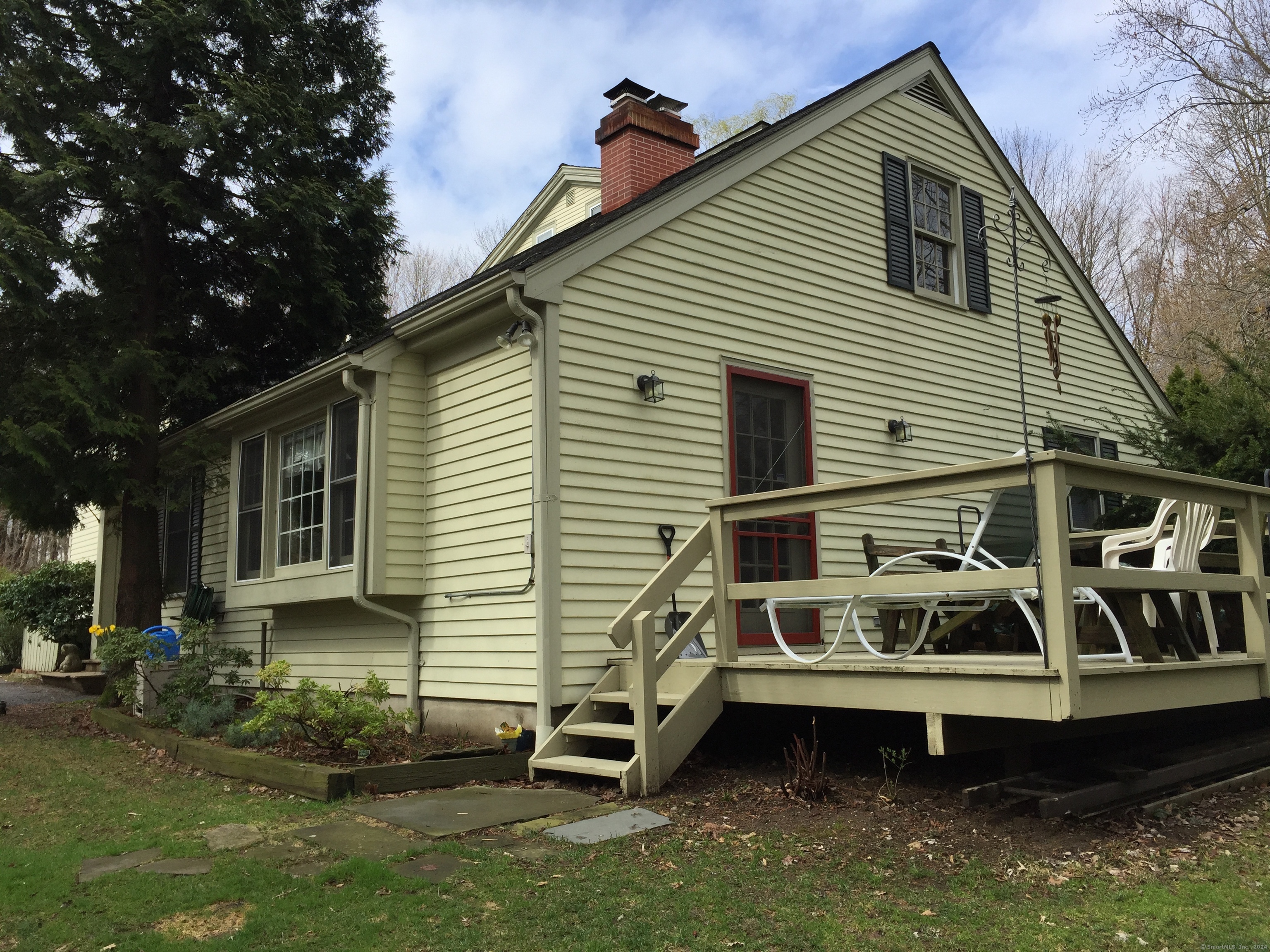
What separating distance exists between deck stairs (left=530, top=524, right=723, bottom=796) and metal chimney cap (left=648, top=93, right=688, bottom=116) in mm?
6168

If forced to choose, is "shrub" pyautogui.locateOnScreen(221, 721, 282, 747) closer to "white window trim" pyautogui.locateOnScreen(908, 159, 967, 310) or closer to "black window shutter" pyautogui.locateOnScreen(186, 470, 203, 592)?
"black window shutter" pyautogui.locateOnScreen(186, 470, 203, 592)

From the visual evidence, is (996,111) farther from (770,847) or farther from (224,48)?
(770,847)

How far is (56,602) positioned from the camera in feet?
56.9

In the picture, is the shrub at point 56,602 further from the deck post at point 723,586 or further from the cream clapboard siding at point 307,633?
the deck post at point 723,586

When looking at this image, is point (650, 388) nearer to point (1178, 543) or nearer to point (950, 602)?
point (950, 602)

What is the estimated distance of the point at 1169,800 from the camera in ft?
19.1

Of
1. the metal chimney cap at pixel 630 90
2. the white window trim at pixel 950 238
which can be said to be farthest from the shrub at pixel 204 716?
the white window trim at pixel 950 238

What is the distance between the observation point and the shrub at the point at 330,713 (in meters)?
6.95

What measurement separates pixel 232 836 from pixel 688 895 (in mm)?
2559

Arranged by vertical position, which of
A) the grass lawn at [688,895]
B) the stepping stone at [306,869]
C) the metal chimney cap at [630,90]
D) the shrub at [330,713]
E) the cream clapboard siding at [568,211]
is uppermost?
the cream clapboard siding at [568,211]

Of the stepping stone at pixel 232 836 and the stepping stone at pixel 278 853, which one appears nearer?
the stepping stone at pixel 278 853

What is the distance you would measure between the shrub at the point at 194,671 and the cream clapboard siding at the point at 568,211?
9348mm

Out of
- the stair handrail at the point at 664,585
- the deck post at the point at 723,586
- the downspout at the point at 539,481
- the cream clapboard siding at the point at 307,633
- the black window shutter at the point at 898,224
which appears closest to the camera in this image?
the stair handrail at the point at 664,585

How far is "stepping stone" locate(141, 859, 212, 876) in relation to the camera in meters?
4.77
